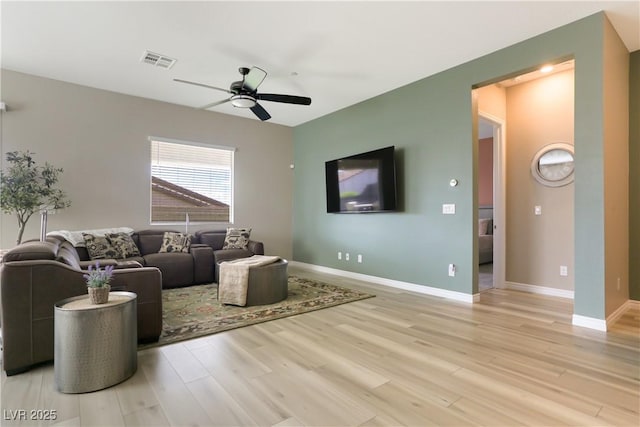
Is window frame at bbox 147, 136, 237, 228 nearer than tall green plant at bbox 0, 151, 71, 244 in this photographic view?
No

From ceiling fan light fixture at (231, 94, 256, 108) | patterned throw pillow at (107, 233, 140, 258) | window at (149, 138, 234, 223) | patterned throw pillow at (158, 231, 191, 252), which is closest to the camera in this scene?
ceiling fan light fixture at (231, 94, 256, 108)

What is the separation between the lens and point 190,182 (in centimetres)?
593

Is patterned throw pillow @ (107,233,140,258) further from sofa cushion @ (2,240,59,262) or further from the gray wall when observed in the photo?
sofa cushion @ (2,240,59,262)

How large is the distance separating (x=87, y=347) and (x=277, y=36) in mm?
3263

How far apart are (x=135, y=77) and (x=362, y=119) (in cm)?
351

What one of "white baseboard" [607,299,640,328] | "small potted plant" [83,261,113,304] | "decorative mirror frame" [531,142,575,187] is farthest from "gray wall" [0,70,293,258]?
"white baseboard" [607,299,640,328]

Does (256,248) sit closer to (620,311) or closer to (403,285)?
(403,285)

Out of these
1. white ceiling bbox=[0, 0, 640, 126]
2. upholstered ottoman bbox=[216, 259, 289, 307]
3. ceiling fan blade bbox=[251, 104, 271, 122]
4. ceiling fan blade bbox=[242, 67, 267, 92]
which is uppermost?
white ceiling bbox=[0, 0, 640, 126]

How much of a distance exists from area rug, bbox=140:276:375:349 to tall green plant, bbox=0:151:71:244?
199 centimetres

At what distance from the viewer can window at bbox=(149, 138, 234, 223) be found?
559cm

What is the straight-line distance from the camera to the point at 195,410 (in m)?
1.72

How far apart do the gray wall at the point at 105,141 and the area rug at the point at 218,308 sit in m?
1.81

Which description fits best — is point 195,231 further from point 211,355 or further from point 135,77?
point 211,355

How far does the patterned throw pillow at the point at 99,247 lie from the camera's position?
4418 millimetres
